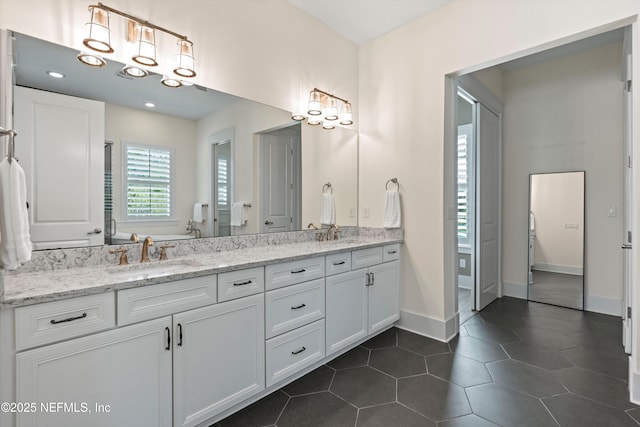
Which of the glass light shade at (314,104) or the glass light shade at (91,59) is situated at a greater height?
the glass light shade at (314,104)

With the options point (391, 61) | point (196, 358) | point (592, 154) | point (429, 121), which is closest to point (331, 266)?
point (196, 358)

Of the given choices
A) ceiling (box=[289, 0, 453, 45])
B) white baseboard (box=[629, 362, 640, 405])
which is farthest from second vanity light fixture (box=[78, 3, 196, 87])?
white baseboard (box=[629, 362, 640, 405])

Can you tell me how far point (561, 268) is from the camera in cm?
372

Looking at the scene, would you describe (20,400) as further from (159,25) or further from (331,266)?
(159,25)

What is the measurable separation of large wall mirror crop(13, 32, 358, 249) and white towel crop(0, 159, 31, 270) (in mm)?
500

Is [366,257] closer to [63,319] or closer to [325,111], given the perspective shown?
[325,111]

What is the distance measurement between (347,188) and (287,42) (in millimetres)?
1476

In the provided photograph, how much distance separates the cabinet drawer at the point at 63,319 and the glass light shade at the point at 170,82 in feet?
4.50

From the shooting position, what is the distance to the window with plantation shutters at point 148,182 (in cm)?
195

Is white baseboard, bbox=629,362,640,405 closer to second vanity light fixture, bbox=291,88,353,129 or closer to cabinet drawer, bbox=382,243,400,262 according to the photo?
cabinet drawer, bbox=382,243,400,262

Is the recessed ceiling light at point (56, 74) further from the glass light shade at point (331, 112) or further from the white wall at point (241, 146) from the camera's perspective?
the glass light shade at point (331, 112)

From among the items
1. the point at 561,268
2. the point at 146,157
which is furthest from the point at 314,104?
the point at 561,268

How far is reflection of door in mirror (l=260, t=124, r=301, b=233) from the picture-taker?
8.71 ft

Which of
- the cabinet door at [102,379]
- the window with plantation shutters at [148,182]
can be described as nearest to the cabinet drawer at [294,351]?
the cabinet door at [102,379]
